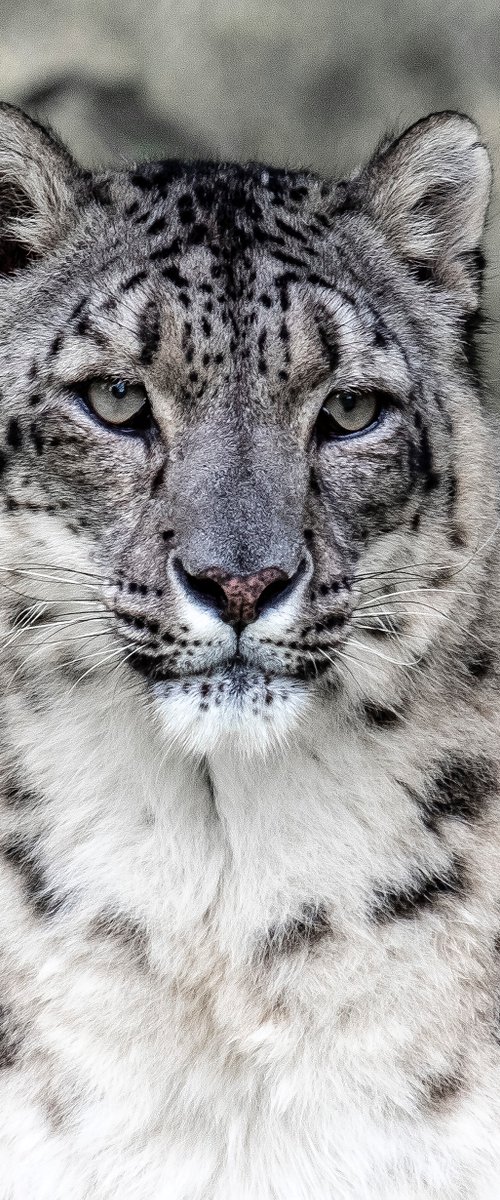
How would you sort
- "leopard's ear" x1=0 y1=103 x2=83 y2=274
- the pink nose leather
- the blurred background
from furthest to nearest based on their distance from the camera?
the blurred background → "leopard's ear" x1=0 y1=103 x2=83 y2=274 → the pink nose leather

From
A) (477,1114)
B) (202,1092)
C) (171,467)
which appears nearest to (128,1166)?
(202,1092)

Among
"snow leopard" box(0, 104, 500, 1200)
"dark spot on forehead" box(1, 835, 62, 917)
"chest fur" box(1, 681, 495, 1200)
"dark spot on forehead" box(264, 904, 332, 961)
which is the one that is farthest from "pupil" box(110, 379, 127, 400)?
"dark spot on forehead" box(264, 904, 332, 961)

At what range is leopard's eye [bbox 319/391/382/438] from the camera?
2852 millimetres

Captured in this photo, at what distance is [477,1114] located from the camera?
2990 millimetres

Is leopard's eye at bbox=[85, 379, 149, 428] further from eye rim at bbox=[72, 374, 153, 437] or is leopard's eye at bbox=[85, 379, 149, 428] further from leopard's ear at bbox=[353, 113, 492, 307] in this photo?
leopard's ear at bbox=[353, 113, 492, 307]

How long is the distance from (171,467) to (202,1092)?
4.25ft

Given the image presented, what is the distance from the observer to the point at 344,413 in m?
2.86

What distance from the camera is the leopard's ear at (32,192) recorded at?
2965 millimetres

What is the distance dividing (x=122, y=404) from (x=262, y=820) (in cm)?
90

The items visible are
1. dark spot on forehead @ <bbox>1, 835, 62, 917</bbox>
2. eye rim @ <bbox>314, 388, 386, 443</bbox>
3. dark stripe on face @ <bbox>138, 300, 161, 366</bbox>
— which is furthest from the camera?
dark spot on forehead @ <bbox>1, 835, 62, 917</bbox>

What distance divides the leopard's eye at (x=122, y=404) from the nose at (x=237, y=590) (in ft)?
1.19

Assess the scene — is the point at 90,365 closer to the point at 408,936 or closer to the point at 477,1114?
the point at 408,936

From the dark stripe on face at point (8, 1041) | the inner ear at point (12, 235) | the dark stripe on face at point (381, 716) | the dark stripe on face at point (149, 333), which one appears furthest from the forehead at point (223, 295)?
the dark stripe on face at point (8, 1041)

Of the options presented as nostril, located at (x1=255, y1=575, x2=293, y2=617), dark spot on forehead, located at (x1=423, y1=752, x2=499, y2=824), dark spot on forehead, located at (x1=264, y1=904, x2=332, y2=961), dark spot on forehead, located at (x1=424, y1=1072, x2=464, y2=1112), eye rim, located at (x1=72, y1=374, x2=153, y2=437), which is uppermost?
eye rim, located at (x1=72, y1=374, x2=153, y2=437)
